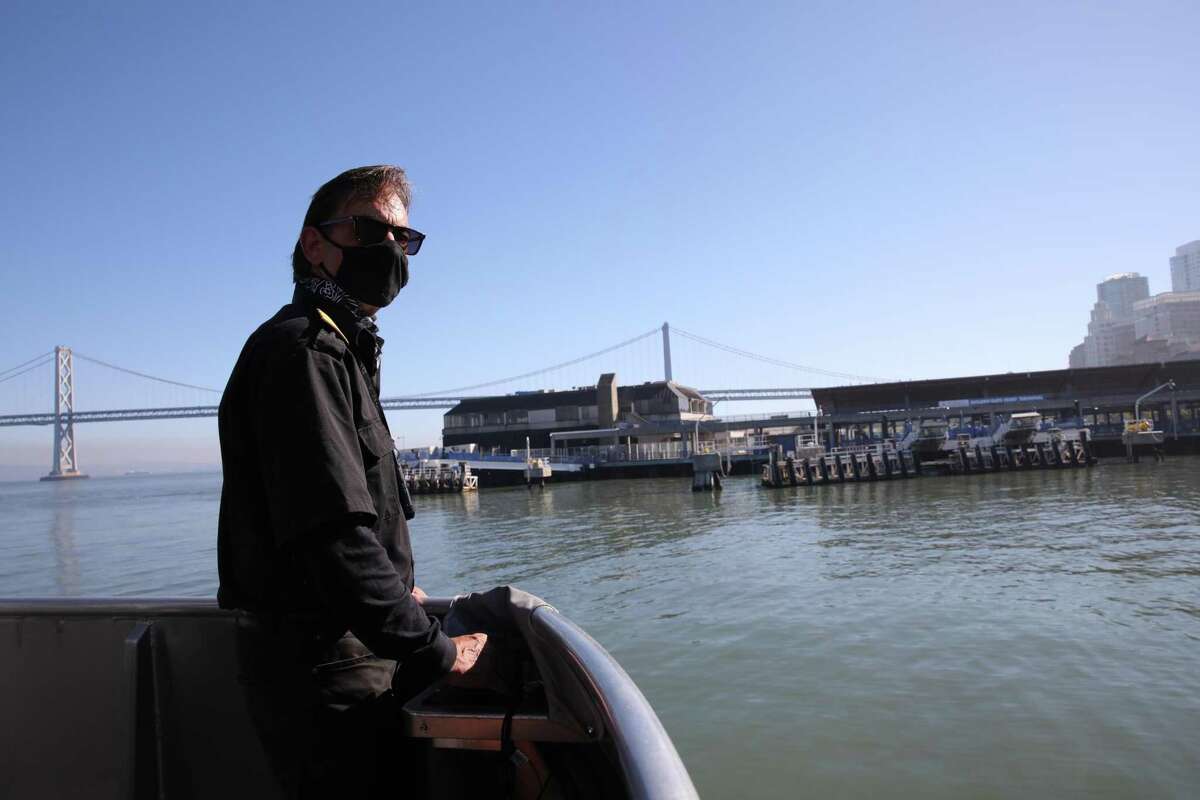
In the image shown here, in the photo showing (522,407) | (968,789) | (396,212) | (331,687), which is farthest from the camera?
(522,407)

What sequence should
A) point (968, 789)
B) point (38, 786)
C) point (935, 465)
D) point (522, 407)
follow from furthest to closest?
1. point (522, 407)
2. point (935, 465)
3. point (968, 789)
4. point (38, 786)

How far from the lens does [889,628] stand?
8852 millimetres

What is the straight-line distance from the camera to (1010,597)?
10250 millimetres

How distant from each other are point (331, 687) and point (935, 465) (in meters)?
45.5

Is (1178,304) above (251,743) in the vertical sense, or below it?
above

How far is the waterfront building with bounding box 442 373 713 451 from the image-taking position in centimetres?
6612

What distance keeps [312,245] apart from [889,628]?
8577 mm

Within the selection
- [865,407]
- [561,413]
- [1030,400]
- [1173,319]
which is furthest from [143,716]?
[1173,319]

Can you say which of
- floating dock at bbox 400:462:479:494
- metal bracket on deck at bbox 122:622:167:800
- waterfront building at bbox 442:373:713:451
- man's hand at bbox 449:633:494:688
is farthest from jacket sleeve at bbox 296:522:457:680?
waterfront building at bbox 442:373:713:451

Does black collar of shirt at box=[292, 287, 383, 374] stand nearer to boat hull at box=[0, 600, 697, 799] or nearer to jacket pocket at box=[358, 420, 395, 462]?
jacket pocket at box=[358, 420, 395, 462]

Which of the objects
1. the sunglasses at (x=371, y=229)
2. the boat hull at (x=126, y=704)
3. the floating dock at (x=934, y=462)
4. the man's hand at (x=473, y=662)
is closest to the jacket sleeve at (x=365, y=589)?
the man's hand at (x=473, y=662)

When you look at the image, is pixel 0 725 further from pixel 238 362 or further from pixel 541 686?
pixel 541 686

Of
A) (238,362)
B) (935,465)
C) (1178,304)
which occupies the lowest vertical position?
(935,465)

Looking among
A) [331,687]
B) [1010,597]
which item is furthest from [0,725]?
[1010,597]
